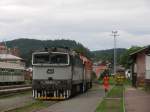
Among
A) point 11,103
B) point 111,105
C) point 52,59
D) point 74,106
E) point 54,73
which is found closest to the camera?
point 74,106

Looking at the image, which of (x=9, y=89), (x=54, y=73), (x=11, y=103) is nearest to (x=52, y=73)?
(x=54, y=73)

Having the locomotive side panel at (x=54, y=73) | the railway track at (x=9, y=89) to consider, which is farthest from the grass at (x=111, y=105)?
the railway track at (x=9, y=89)

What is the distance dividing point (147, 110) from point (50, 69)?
10531 millimetres

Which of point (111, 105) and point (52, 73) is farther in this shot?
point (52, 73)

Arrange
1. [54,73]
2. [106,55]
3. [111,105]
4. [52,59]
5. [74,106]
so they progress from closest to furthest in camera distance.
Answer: [74,106] < [111,105] < [54,73] < [52,59] < [106,55]

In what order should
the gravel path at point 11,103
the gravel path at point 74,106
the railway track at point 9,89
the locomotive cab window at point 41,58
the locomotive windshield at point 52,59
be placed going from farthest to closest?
the railway track at point 9,89
the locomotive cab window at point 41,58
the locomotive windshield at point 52,59
the gravel path at point 11,103
the gravel path at point 74,106

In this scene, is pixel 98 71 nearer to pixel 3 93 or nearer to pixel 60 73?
pixel 3 93

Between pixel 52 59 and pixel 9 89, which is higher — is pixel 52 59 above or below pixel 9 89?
above

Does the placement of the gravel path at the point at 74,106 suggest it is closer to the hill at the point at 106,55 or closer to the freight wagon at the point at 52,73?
the freight wagon at the point at 52,73

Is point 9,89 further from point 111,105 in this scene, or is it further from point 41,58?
point 111,105

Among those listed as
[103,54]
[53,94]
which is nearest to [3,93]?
[53,94]

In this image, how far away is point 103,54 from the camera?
614ft

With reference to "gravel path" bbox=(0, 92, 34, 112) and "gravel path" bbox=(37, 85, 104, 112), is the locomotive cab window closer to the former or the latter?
"gravel path" bbox=(0, 92, 34, 112)

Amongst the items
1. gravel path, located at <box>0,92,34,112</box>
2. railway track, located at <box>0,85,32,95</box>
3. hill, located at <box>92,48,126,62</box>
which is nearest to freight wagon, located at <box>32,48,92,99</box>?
gravel path, located at <box>0,92,34,112</box>
